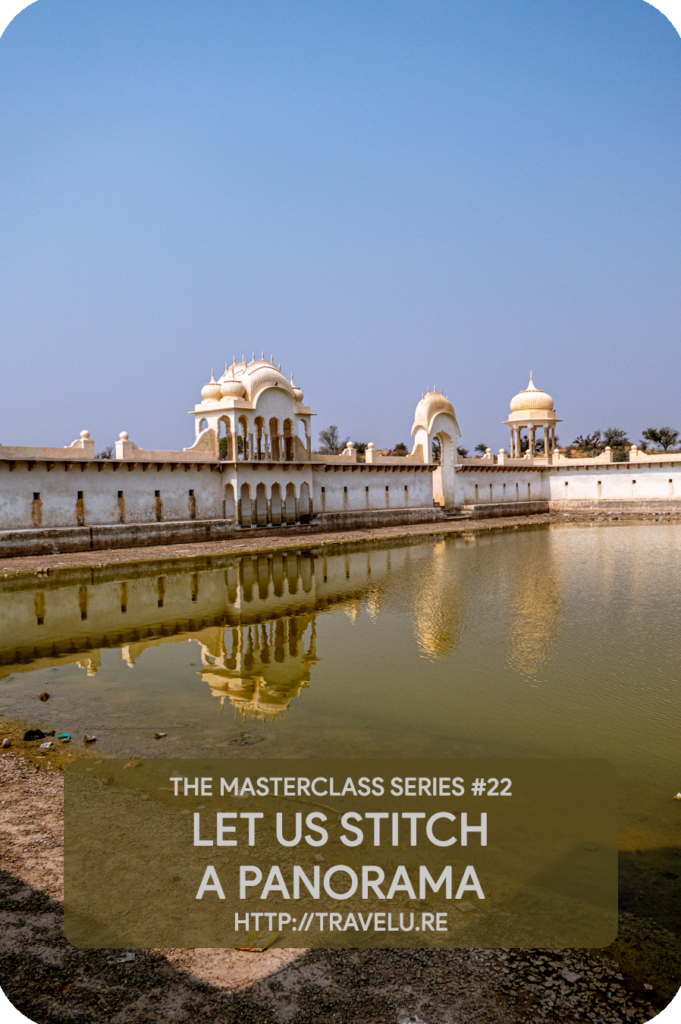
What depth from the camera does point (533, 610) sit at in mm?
11469

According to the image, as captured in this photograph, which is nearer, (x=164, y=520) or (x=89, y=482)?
(x=89, y=482)

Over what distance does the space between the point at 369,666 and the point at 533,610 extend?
421cm

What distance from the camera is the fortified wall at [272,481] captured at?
2030 cm

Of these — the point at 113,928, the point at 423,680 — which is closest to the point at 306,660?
the point at 423,680

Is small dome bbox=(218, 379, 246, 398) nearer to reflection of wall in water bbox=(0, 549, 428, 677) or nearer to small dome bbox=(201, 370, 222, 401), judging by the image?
small dome bbox=(201, 370, 222, 401)

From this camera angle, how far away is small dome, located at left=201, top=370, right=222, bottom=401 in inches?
1050

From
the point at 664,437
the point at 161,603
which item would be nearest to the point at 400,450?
the point at 664,437

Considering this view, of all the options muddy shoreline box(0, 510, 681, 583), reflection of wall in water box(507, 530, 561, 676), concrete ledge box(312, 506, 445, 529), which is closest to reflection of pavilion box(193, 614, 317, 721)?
reflection of wall in water box(507, 530, 561, 676)

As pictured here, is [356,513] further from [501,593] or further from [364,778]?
[364,778]

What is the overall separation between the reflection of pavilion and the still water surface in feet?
0.11

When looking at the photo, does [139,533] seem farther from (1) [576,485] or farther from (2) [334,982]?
(1) [576,485]

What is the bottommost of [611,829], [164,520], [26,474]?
[611,829]

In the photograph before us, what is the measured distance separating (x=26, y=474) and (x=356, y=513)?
1389 cm

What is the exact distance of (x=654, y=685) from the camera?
7.25m
